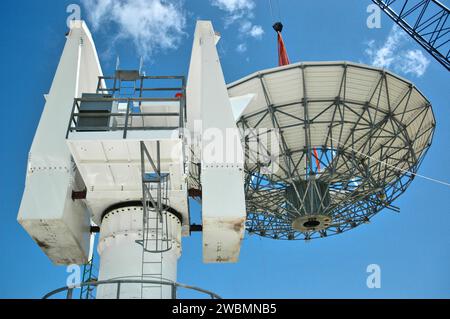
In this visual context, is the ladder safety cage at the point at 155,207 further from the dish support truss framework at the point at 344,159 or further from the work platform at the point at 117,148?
the dish support truss framework at the point at 344,159

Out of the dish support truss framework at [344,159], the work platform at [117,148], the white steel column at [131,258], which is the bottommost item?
the white steel column at [131,258]

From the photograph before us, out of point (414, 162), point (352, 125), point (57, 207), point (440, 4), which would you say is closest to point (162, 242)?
point (57, 207)

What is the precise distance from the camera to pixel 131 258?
13.9 meters

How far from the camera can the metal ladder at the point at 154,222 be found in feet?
43.8

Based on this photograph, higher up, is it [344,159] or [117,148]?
[344,159]

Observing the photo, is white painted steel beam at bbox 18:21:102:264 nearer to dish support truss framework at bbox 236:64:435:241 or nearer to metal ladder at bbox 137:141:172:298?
metal ladder at bbox 137:141:172:298

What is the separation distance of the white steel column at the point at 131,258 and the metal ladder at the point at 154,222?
0.08 ft

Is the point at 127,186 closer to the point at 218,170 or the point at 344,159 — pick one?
the point at 218,170

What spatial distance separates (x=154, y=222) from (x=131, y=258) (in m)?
1.32

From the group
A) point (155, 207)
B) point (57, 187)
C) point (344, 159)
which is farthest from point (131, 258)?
point (344, 159)

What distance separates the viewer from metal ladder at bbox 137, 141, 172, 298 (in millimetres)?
13359

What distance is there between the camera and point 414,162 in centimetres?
2511

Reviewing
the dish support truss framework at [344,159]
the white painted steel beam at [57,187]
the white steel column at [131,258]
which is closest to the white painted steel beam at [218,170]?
the white steel column at [131,258]

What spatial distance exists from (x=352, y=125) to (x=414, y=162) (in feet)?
11.6
